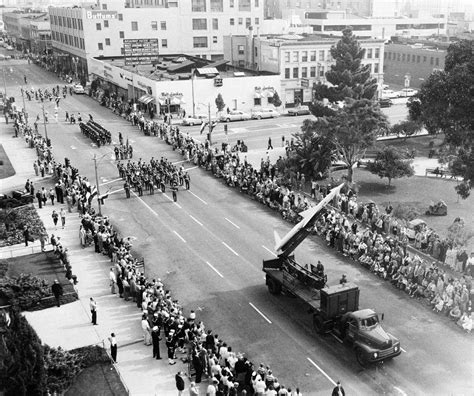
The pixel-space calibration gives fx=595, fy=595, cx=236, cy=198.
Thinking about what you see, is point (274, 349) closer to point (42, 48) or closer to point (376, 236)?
point (376, 236)

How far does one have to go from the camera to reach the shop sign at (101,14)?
383ft

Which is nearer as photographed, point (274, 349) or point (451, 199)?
point (274, 349)

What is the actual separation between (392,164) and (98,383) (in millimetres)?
32672

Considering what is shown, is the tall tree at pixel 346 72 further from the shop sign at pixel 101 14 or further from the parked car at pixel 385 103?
the shop sign at pixel 101 14

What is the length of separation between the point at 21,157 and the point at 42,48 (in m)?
118

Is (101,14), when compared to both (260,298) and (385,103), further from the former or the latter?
(260,298)

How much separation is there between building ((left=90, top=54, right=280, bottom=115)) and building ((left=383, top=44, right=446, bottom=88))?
28.5 m

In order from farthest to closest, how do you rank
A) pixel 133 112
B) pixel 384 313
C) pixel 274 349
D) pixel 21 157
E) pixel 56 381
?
pixel 133 112
pixel 21 157
pixel 384 313
pixel 274 349
pixel 56 381

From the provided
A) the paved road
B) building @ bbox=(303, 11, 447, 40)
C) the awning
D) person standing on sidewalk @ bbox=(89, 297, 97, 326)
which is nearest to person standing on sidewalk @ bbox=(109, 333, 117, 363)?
person standing on sidewalk @ bbox=(89, 297, 97, 326)

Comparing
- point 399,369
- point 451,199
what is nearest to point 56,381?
point 399,369

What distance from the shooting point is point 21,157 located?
6159 centimetres

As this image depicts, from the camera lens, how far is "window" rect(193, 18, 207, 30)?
120m

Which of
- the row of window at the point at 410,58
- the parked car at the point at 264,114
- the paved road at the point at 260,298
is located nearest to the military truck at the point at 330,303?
the paved road at the point at 260,298

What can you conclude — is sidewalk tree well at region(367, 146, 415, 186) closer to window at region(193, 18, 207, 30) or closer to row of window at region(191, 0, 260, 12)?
row of window at region(191, 0, 260, 12)
